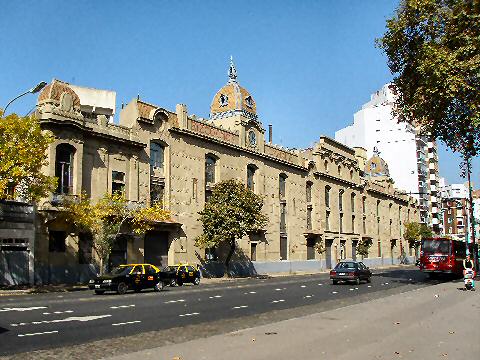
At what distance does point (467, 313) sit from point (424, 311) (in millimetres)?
1264

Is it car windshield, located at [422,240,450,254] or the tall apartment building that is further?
the tall apartment building

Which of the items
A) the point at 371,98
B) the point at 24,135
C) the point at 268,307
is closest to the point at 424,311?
the point at 268,307

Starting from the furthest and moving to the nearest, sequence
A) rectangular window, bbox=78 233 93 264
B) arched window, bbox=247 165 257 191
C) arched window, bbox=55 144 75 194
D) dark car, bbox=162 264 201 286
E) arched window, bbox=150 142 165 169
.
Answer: arched window, bbox=247 165 257 191 < arched window, bbox=150 142 165 169 < rectangular window, bbox=78 233 93 264 < arched window, bbox=55 144 75 194 < dark car, bbox=162 264 201 286

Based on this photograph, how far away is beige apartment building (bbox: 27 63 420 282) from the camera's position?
36469mm

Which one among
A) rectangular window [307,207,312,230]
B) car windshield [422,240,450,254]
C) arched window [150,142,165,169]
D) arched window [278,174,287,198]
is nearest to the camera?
car windshield [422,240,450,254]

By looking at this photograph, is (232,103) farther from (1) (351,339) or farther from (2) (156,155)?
(1) (351,339)

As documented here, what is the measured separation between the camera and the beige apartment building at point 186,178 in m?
36.5

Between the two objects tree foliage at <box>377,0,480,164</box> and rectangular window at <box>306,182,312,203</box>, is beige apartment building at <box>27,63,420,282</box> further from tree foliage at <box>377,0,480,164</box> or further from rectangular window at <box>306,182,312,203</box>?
tree foliage at <box>377,0,480,164</box>

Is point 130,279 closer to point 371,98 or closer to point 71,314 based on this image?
point 71,314

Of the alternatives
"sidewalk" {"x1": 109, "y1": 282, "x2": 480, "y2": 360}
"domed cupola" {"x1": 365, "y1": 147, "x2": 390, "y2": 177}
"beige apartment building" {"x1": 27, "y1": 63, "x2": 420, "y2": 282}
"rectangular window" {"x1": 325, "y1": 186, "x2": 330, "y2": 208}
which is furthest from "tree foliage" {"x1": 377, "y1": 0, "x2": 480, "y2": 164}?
"domed cupola" {"x1": 365, "y1": 147, "x2": 390, "y2": 177}

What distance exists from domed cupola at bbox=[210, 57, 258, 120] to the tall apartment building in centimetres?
Result: 6134

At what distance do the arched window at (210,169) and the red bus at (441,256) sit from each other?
66.4ft

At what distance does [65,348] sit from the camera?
432 inches

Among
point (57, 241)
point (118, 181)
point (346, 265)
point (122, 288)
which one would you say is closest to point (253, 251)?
point (118, 181)
